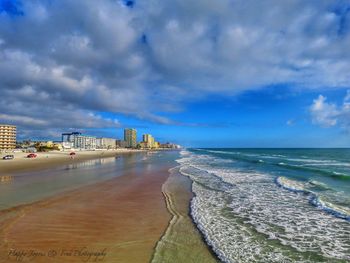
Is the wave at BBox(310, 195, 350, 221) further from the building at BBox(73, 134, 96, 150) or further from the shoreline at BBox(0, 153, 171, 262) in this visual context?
the building at BBox(73, 134, 96, 150)

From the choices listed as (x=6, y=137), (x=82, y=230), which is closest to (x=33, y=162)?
(x=82, y=230)

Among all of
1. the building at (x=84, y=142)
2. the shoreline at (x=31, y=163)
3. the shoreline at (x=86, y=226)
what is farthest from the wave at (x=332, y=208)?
the building at (x=84, y=142)

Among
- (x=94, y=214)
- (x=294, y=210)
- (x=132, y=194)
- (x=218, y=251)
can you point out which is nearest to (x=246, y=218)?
(x=294, y=210)

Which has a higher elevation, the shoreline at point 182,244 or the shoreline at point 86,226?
the shoreline at point 86,226

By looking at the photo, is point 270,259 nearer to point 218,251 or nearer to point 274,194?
point 218,251

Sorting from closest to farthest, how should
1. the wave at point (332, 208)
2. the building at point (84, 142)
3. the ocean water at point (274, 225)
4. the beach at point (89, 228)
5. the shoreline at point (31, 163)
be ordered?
the beach at point (89, 228) < the ocean water at point (274, 225) < the wave at point (332, 208) < the shoreline at point (31, 163) < the building at point (84, 142)

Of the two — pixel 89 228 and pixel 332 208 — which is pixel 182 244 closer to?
pixel 89 228

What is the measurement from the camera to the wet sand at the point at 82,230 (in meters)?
5.88

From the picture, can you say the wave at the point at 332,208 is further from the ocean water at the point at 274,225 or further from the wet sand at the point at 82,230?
the wet sand at the point at 82,230

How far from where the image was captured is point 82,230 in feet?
25.0

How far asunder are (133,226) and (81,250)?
2.19m

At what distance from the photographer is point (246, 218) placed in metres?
9.48

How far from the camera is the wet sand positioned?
5.88 metres

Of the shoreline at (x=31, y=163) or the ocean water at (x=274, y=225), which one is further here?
the shoreline at (x=31, y=163)
